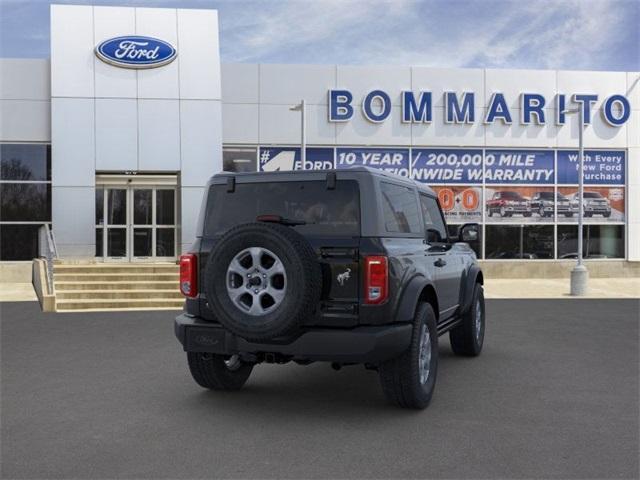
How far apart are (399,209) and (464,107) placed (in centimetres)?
1637

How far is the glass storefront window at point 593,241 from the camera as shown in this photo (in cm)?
2233

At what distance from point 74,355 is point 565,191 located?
17.9 meters

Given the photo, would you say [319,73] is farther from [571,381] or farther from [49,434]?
[49,434]

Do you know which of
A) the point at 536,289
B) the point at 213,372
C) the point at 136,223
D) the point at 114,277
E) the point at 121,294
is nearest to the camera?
the point at 213,372

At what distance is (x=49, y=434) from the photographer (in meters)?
5.12

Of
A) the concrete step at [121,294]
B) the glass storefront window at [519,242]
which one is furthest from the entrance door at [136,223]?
the glass storefront window at [519,242]

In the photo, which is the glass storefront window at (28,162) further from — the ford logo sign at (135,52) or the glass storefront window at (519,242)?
the glass storefront window at (519,242)

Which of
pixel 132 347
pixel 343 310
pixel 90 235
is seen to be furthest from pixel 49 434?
pixel 90 235

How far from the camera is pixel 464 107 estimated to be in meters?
21.5

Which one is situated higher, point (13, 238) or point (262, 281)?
point (13, 238)

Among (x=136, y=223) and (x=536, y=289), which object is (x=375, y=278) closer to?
(x=536, y=289)

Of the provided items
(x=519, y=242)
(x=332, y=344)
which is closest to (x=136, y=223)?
(x=519, y=242)

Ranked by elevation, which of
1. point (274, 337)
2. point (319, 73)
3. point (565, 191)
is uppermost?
point (319, 73)

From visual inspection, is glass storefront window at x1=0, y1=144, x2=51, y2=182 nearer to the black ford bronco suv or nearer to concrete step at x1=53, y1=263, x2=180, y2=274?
concrete step at x1=53, y1=263, x2=180, y2=274
